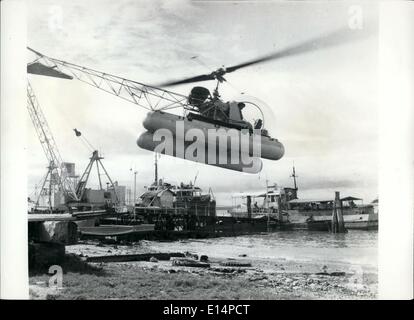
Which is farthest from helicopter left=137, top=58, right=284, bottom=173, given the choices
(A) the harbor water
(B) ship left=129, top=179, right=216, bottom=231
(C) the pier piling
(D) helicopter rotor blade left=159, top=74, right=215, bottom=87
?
(A) the harbor water

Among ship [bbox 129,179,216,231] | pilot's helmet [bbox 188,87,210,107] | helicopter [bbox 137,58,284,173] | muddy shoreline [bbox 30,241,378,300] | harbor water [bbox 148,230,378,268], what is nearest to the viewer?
muddy shoreline [bbox 30,241,378,300]

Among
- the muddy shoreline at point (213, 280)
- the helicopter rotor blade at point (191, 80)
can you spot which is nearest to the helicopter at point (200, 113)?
the helicopter rotor blade at point (191, 80)

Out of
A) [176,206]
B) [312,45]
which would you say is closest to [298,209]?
[176,206]

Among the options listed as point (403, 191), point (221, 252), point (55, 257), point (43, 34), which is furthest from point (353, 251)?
point (43, 34)

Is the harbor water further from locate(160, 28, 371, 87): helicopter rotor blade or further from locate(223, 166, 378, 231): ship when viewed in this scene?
locate(160, 28, 371, 87): helicopter rotor blade

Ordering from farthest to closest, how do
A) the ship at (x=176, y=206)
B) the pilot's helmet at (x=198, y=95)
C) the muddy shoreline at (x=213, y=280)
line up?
1. the ship at (x=176, y=206)
2. the pilot's helmet at (x=198, y=95)
3. the muddy shoreline at (x=213, y=280)

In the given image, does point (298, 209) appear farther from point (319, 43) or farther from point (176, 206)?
point (319, 43)

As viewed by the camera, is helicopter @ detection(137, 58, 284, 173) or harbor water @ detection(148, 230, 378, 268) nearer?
harbor water @ detection(148, 230, 378, 268)

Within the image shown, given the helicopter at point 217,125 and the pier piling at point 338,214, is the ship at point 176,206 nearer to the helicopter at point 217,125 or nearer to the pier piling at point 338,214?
the helicopter at point 217,125
